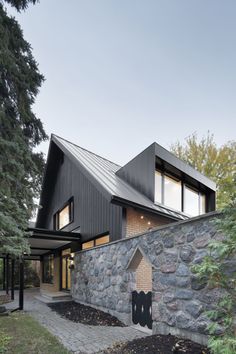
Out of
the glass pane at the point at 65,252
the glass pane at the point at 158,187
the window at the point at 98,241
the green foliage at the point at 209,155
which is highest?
the green foliage at the point at 209,155

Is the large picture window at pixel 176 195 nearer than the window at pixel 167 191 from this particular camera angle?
No

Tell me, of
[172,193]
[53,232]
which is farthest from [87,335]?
[172,193]

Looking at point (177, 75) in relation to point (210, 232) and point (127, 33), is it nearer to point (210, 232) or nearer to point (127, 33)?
point (127, 33)

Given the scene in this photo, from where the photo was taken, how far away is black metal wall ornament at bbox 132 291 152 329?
673 centimetres

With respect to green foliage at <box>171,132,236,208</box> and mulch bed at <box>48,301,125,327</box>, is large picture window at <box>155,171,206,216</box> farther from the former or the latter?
green foliage at <box>171,132,236,208</box>

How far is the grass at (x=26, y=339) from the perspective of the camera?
5.52 m

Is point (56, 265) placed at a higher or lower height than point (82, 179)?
lower

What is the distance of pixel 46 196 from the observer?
812 inches

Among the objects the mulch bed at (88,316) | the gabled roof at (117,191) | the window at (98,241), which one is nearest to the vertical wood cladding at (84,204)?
the window at (98,241)

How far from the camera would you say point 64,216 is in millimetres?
17844

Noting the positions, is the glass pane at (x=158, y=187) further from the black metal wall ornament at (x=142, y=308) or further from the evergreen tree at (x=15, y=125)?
the black metal wall ornament at (x=142, y=308)

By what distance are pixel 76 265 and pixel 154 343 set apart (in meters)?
8.64

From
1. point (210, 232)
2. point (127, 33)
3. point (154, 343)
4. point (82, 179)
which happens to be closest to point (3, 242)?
point (154, 343)

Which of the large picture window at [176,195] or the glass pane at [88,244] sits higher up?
the large picture window at [176,195]
